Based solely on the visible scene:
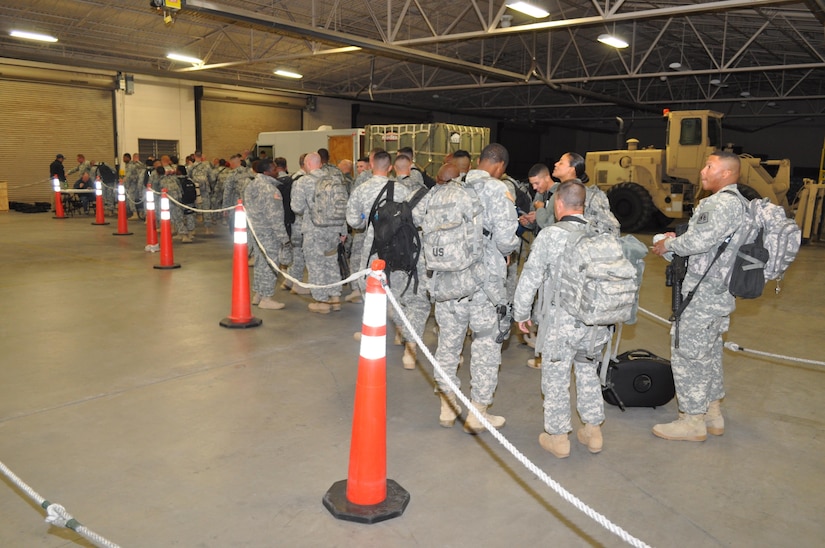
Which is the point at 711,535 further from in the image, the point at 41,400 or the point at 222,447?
the point at 41,400

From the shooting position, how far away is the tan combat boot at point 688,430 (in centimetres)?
394

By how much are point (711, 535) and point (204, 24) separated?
57.3 feet

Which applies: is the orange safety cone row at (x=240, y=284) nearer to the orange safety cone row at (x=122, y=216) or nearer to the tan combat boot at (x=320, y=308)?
the tan combat boot at (x=320, y=308)

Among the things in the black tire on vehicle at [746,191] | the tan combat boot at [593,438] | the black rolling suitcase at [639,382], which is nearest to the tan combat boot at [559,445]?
the tan combat boot at [593,438]

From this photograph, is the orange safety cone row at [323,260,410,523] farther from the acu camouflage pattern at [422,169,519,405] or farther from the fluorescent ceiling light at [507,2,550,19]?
the fluorescent ceiling light at [507,2,550,19]

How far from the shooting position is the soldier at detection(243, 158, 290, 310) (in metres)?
7.00

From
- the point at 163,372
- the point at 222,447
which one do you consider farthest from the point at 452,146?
the point at 222,447

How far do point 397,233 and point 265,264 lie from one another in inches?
116

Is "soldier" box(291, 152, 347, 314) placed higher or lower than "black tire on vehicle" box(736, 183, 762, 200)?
lower

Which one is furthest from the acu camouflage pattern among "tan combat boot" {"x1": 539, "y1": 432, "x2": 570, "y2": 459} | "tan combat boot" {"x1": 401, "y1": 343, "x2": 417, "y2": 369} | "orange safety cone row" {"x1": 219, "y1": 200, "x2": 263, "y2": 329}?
"orange safety cone row" {"x1": 219, "y1": 200, "x2": 263, "y2": 329}

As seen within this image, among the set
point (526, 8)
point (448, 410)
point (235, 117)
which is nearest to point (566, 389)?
point (448, 410)

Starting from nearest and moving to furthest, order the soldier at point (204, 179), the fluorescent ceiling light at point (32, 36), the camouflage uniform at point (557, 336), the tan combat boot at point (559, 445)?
the camouflage uniform at point (557, 336) < the tan combat boot at point (559, 445) < the soldier at point (204, 179) < the fluorescent ceiling light at point (32, 36)

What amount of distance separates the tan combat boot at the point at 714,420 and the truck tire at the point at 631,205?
11137 mm

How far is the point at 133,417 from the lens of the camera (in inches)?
158
